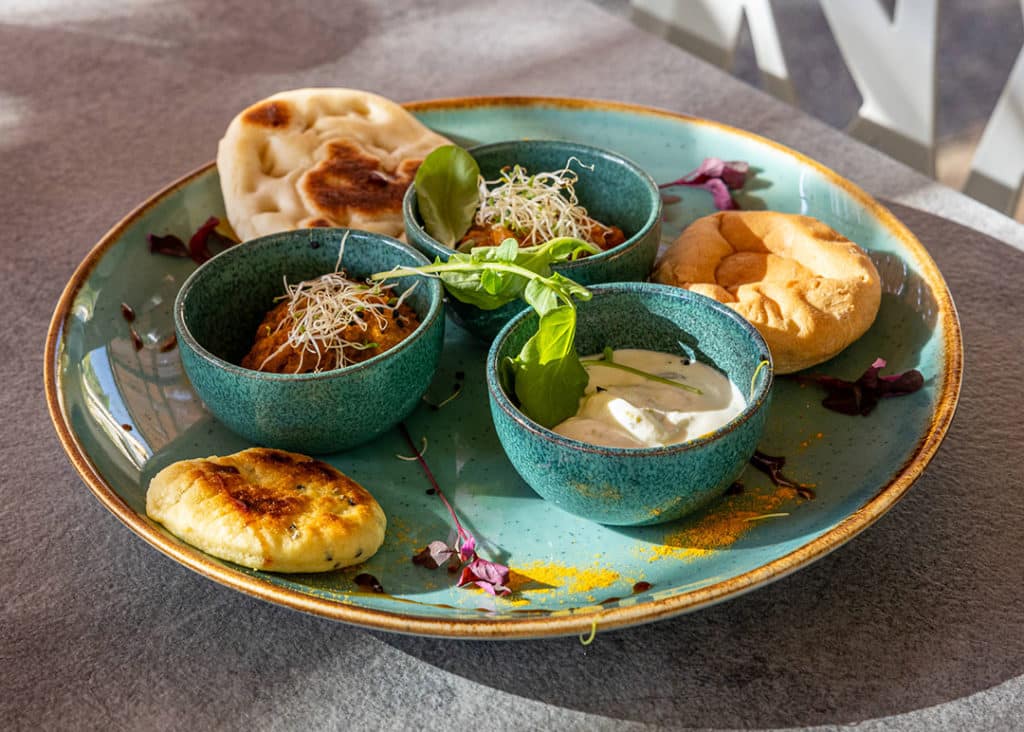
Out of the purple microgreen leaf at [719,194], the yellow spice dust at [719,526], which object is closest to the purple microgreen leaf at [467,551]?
the yellow spice dust at [719,526]

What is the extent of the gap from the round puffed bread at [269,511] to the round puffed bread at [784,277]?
75 centimetres

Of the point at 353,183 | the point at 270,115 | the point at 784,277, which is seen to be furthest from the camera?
the point at 270,115

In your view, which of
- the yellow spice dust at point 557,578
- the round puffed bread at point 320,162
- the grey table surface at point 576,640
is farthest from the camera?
the round puffed bread at point 320,162

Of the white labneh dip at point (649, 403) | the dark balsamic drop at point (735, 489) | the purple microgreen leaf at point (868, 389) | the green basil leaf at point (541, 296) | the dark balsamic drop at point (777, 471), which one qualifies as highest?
the green basil leaf at point (541, 296)

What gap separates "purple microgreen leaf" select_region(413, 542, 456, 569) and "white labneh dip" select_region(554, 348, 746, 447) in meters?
0.25

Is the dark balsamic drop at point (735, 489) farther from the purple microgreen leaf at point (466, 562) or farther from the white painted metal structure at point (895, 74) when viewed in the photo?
the white painted metal structure at point (895, 74)

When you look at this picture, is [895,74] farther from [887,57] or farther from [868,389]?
[868,389]

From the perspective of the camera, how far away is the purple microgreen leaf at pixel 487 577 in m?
1.52

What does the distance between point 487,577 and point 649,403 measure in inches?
14.8

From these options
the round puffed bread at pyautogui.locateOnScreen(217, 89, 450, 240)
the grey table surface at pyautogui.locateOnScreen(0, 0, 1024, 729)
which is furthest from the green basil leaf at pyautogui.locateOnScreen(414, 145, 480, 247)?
the grey table surface at pyautogui.locateOnScreen(0, 0, 1024, 729)

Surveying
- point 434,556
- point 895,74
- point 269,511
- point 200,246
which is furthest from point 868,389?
point 895,74

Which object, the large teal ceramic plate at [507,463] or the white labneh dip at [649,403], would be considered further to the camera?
the white labneh dip at [649,403]

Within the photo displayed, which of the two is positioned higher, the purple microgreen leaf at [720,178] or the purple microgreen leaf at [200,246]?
the purple microgreen leaf at [720,178]

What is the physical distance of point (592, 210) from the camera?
2230 mm
